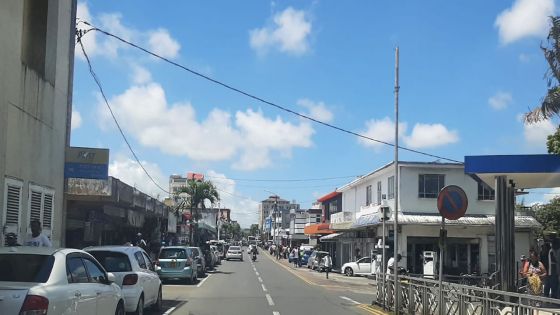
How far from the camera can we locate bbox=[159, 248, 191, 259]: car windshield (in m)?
28.0

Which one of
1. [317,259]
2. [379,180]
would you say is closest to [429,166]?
[379,180]

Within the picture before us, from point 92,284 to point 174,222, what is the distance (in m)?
37.0

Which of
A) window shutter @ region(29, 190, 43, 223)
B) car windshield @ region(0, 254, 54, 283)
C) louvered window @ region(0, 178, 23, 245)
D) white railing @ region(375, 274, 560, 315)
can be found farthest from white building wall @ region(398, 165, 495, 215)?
car windshield @ region(0, 254, 54, 283)

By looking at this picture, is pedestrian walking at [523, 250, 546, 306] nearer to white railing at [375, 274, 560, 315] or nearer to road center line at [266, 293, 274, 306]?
white railing at [375, 274, 560, 315]

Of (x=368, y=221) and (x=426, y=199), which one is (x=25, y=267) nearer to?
(x=368, y=221)

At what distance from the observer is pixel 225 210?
18062cm

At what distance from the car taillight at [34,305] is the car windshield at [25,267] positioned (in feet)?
1.82

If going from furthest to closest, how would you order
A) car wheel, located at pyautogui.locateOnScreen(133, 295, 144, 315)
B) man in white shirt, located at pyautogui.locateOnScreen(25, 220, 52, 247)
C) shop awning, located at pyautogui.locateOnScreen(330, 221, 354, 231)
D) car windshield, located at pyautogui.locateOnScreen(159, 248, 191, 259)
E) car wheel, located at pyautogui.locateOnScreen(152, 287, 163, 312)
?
shop awning, located at pyautogui.locateOnScreen(330, 221, 354, 231) → car windshield, located at pyautogui.locateOnScreen(159, 248, 191, 259) → car wheel, located at pyautogui.locateOnScreen(152, 287, 163, 312) → car wheel, located at pyautogui.locateOnScreen(133, 295, 144, 315) → man in white shirt, located at pyautogui.locateOnScreen(25, 220, 52, 247)

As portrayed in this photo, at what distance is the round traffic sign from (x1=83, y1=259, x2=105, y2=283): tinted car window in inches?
278

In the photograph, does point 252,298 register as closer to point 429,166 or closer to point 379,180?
point 429,166

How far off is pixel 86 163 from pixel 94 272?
9045mm

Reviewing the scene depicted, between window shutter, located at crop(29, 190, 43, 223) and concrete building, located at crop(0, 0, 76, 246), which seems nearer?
concrete building, located at crop(0, 0, 76, 246)

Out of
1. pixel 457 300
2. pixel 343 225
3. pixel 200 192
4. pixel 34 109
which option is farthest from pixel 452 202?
pixel 200 192

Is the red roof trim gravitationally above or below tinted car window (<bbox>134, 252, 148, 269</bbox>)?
above
